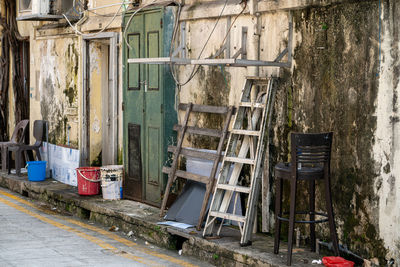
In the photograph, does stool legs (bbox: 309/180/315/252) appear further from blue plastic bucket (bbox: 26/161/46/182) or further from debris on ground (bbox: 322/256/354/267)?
blue plastic bucket (bbox: 26/161/46/182)

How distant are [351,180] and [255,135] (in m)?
1.48

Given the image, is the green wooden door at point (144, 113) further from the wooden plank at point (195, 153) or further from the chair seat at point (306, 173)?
the chair seat at point (306, 173)

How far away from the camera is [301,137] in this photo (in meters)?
7.63

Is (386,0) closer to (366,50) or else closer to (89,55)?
(366,50)

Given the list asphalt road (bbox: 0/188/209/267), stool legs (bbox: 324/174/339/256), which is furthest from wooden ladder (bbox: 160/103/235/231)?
A: stool legs (bbox: 324/174/339/256)

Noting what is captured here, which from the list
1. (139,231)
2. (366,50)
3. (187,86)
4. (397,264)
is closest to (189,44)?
(187,86)

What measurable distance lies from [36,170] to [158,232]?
17.8ft

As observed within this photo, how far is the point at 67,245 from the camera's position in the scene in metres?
9.45

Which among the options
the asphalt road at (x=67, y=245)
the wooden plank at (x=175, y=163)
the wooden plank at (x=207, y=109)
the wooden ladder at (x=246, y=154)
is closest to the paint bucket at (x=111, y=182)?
the asphalt road at (x=67, y=245)

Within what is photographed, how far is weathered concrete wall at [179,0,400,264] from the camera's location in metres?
7.36

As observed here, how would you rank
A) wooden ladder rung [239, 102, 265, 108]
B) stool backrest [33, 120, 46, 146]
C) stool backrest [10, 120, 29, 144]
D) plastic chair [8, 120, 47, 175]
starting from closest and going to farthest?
1. wooden ladder rung [239, 102, 265, 108]
2. plastic chair [8, 120, 47, 175]
3. stool backrest [33, 120, 46, 146]
4. stool backrest [10, 120, 29, 144]

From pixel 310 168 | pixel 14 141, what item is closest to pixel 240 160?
pixel 310 168

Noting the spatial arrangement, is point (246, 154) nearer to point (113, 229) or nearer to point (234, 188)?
point (234, 188)

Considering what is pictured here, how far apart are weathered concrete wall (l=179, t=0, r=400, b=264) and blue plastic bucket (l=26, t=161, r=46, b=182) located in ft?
21.6
